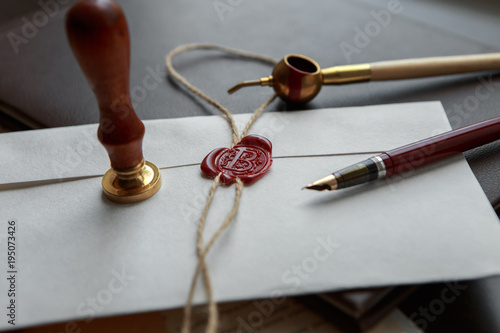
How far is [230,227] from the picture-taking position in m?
0.46

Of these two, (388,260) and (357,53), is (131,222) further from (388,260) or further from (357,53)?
(357,53)

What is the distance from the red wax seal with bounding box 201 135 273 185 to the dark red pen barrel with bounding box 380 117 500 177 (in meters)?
0.14

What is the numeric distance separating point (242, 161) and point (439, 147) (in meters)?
0.23

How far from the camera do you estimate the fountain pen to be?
0.48 meters

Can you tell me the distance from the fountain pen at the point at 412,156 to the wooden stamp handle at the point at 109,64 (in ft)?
0.64

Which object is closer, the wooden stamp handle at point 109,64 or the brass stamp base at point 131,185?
the wooden stamp handle at point 109,64

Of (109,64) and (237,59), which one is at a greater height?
(109,64)

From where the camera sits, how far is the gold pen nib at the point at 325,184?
0.47 m

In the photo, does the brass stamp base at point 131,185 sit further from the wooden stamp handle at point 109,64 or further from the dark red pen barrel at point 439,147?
the dark red pen barrel at point 439,147

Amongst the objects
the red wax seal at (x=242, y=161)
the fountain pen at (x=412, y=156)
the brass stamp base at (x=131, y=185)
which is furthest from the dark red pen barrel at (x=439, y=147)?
the brass stamp base at (x=131, y=185)

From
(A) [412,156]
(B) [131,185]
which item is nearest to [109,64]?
(B) [131,185]

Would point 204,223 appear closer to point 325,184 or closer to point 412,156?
point 325,184

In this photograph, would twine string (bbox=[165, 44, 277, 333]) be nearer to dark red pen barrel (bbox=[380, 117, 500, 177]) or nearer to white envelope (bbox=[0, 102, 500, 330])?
white envelope (bbox=[0, 102, 500, 330])

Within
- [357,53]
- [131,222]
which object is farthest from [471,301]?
[357,53]
